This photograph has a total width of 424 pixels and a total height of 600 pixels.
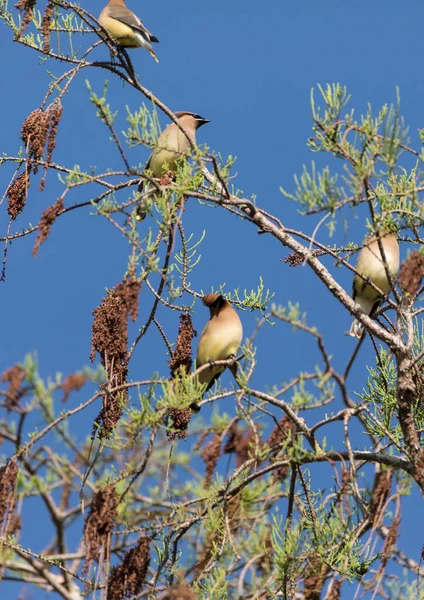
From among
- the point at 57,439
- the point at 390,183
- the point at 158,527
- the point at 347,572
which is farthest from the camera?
the point at 57,439

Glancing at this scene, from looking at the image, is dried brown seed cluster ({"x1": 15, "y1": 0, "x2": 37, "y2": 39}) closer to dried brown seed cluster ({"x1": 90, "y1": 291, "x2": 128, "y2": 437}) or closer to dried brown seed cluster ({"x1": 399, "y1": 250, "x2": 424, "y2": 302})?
dried brown seed cluster ({"x1": 90, "y1": 291, "x2": 128, "y2": 437})

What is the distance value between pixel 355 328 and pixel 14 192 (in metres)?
2.53

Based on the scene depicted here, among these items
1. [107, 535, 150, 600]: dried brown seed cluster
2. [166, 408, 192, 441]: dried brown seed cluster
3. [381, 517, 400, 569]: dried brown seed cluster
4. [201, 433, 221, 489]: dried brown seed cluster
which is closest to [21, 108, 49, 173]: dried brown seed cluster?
[166, 408, 192, 441]: dried brown seed cluster

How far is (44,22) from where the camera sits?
4145mm

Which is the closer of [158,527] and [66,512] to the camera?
[158,527]

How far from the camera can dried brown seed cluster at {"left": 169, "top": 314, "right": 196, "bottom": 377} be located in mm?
3814

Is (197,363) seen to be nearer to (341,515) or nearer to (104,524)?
(341,515)

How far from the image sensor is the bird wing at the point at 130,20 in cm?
516

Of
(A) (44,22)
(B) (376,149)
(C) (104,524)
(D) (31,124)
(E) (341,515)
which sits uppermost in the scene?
(A) (44,22)

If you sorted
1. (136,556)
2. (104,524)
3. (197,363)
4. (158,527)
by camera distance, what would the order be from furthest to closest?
(197,363), (158,527), (136,556), (104,524)

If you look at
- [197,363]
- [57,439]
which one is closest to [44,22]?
[197,363]

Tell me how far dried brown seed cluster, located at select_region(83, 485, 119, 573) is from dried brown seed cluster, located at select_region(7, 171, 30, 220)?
1483 mm

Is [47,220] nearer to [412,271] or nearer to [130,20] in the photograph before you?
[412,271]

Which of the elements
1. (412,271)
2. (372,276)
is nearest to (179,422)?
(412,271)
